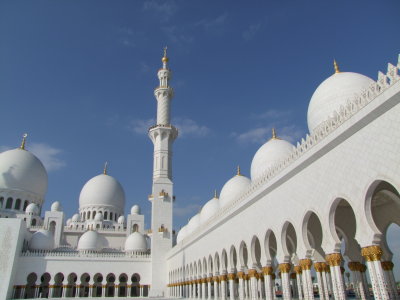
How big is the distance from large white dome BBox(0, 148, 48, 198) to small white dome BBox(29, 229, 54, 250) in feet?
19.5

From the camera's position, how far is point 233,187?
719 inches

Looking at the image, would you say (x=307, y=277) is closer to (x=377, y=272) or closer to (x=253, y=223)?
(x=377, y=272)

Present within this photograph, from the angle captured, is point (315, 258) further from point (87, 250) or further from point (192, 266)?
point (87, 250)

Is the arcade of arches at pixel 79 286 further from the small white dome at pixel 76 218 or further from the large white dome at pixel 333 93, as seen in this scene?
the large white dome at pixel 333 93

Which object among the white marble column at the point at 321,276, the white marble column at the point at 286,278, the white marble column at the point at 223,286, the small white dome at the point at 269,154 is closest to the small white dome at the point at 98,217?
the white marble column at the point at 223,286

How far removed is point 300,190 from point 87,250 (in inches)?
798

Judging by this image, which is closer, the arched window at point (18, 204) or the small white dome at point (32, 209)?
the small white dome at point (32, 209)

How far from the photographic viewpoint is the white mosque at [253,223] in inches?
269

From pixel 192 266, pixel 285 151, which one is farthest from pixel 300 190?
pixel 192 266

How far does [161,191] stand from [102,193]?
8.73m

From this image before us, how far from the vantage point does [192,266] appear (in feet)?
63.1

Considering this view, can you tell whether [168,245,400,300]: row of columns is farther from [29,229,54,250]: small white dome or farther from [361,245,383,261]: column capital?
[29,229,54,250]: small white dome

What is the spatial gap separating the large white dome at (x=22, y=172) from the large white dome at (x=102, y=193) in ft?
12.0

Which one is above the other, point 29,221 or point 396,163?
point 29,221
